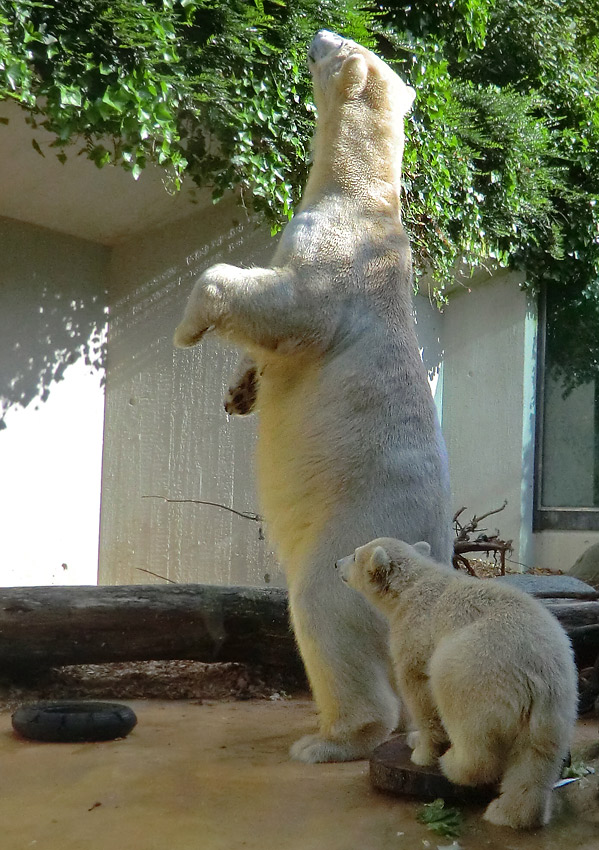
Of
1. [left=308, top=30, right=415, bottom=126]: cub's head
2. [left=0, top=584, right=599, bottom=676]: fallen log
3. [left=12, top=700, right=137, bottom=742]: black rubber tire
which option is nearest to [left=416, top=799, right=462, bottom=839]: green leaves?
[left=12, top=700, right=137, bottom=742]: black rubber tire

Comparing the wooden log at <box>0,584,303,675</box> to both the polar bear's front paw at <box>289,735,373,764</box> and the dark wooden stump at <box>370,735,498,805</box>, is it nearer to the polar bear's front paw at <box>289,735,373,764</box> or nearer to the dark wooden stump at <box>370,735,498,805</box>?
the polar bear's front paw at <box>289,735,373,764</box>

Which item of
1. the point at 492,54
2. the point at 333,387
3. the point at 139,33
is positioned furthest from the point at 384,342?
the point at 492,54

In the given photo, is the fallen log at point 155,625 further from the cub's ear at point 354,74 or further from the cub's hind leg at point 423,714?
the cub's ear at point 354,74

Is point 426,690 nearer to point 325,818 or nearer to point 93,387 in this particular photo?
point 325,818

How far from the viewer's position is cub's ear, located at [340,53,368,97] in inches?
173

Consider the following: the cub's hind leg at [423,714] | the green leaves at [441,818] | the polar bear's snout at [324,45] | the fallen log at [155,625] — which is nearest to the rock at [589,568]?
the fallen log at [155,625]

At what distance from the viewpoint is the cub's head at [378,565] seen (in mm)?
3084

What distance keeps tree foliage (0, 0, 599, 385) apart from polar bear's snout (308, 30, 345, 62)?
1474 millimetres

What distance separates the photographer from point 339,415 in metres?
3.73

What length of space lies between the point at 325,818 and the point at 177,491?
6.02m

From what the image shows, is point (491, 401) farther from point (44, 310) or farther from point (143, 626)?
point (143, 626)

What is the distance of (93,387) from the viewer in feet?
29.7

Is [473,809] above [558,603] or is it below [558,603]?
below

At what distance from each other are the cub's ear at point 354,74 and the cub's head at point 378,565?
2.48 metres
